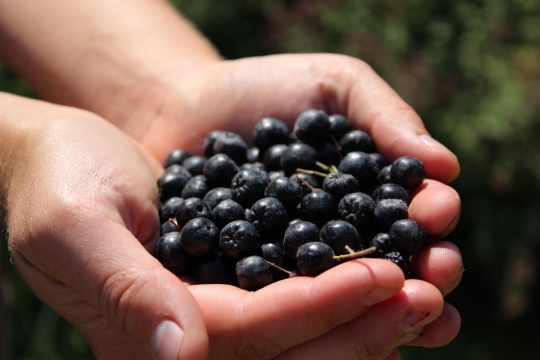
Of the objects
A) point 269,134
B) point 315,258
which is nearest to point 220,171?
point 269,134

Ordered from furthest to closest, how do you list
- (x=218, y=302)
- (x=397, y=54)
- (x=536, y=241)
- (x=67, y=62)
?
1. (x=397, y=54)
2. (x=536, y=241)
3. (x=67, y=62)
4. (x=218, y=302)

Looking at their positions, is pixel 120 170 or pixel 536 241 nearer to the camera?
pixel 120 170

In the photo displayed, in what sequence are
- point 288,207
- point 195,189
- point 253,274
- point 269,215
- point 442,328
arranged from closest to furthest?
point 253,274 < point 442,328 < point 269,215 < point 288,207 < point 195,189

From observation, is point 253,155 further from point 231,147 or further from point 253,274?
point 253,274

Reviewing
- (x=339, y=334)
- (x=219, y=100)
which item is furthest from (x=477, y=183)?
(x=339, y=334)

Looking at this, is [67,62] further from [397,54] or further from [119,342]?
[397,54]

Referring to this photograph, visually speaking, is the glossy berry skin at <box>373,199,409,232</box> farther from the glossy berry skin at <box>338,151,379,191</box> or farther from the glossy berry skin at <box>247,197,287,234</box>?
the glossy berry skin at <box>247,197,287,234</box>
